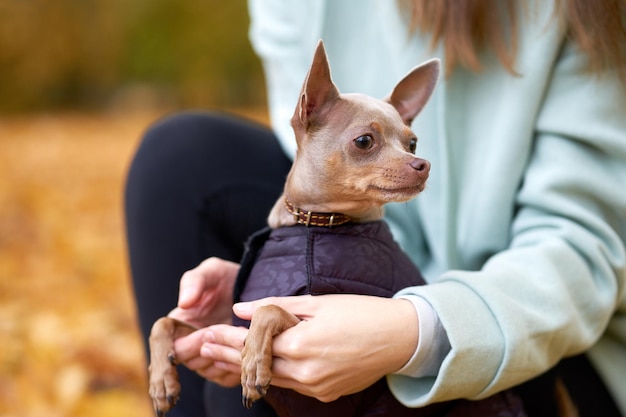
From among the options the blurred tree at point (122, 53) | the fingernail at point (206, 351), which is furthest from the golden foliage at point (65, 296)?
the blurred tree at point (122, 53)

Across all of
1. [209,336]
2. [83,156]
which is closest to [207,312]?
[209,336]

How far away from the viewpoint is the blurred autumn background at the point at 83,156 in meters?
2.29

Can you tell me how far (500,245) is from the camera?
1643 millimetres

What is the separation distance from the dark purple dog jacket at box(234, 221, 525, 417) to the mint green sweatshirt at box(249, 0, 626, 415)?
0.05m

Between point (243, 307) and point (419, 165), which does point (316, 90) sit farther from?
point (243, 307)

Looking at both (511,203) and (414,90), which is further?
(511,203)

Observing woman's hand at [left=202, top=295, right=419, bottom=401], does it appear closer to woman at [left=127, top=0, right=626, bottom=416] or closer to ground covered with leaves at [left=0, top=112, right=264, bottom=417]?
woman at [left=127, top=0, right=626, bottom=416]

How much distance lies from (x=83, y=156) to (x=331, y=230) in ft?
15.8

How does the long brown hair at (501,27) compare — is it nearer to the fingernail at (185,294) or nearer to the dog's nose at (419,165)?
the dog's nose at (419,165)

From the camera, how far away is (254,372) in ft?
3.75

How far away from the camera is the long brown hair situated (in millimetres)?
1488

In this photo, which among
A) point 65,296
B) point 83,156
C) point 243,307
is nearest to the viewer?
point 243,307

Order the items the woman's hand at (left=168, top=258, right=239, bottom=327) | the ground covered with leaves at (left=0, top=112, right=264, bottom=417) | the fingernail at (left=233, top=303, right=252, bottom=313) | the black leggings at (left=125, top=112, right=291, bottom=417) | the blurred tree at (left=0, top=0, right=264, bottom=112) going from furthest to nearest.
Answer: the blurred tree at (left=0, top=0, right=264, bottom=112) → the ground covered with leaves at (left=0, top=112, right=264, bottom=417) → the black leggings at (left=125, top=112, right=291, bottom=417) → the woman's hand at (left=168, top=258, right=239, bottom=327) → the fingernail at (left=233, top=303, right=252, bottom=313)

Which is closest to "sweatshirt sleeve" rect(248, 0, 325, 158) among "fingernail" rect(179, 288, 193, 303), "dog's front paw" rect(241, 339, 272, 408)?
"fingernail" rect(179, 288, 193, 303)
